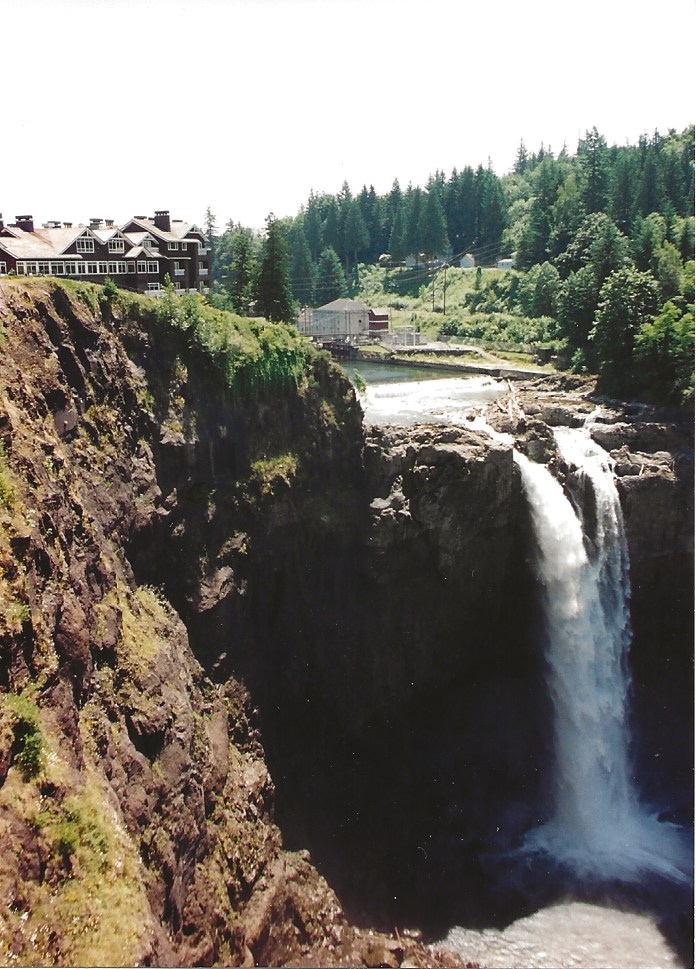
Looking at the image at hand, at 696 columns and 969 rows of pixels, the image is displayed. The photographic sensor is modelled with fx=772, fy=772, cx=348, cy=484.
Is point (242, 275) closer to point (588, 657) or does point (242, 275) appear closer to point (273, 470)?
point (273, 470)

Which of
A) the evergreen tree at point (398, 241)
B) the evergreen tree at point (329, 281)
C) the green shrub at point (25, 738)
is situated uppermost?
the evergreen tree at point (398, 241)

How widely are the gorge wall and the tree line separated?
25.5 feet

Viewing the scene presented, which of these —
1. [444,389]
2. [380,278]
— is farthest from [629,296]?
[380,278]

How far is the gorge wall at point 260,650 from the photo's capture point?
16516 millimetres

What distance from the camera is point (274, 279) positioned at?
51500 millimetres

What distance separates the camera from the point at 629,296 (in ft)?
165

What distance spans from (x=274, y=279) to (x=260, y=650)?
94.3 feet

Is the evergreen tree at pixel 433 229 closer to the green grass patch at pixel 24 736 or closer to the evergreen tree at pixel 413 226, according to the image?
the evergreen tree at pixel 413 226

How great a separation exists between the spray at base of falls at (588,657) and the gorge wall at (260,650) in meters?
1.09

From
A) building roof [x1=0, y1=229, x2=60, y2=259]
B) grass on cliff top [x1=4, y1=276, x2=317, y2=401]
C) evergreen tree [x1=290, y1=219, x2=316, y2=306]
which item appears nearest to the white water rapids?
grass on cliff top [x1=4, y1=276, x2=317, y2=401]

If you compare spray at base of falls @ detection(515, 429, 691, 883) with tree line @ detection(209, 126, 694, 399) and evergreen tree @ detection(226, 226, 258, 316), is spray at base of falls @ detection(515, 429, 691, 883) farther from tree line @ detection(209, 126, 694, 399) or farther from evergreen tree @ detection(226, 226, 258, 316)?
evergreen tree @ detection(226, 226, 258, 316)

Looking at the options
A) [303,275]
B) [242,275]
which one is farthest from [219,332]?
[303,275]

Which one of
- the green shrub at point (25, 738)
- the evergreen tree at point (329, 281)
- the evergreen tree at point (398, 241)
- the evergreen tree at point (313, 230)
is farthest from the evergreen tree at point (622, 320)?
the evergreen tree at point (313, 230)

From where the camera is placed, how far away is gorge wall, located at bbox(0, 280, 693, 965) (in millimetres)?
16516
